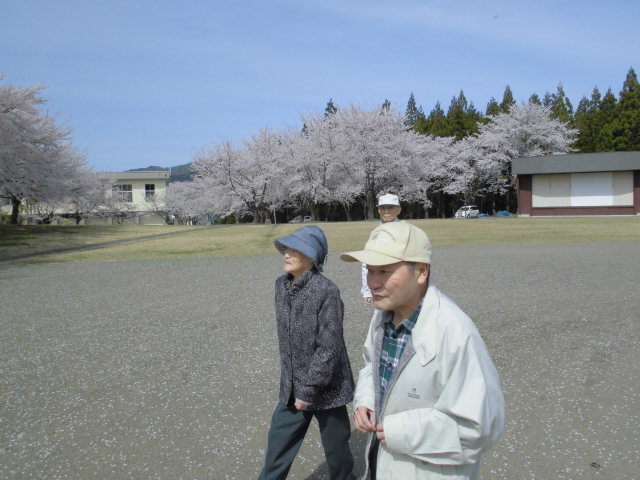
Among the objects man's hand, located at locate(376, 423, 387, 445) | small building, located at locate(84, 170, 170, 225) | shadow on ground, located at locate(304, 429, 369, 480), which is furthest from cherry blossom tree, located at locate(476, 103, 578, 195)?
man's hand, located at locate(376, 423, 387, 445)

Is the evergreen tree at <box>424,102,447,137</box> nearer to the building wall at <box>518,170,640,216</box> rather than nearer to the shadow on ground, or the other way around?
the building wall at <box>518,170,640,216</box>

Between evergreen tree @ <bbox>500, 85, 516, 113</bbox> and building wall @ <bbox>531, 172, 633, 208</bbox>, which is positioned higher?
evergreen tree @ <bbox>500, 85, 516, 113</bbox>

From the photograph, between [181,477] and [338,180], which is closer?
[181,477]

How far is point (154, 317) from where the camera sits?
7.08m

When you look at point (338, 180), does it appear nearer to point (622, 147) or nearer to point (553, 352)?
point (622, 147)

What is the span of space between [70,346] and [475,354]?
5264 mm

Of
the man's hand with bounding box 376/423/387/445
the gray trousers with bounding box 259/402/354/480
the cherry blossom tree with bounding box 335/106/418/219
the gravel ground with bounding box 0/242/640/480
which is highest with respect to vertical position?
the cherry blossom tree with bounding box 335/106/418/219

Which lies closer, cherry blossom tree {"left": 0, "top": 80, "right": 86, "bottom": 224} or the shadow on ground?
the shadow on ground

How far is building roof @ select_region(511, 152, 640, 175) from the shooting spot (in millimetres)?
34156

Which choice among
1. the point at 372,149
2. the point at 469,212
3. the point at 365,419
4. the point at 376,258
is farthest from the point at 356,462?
the point at 469,212

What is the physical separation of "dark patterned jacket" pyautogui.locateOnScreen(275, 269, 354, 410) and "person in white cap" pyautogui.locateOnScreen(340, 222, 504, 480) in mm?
530

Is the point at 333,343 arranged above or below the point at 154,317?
above

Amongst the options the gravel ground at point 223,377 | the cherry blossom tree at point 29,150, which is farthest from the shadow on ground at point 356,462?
the cherry blossom tree at point 29,150

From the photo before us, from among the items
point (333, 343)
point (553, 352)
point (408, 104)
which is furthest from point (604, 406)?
point (408, 104)
